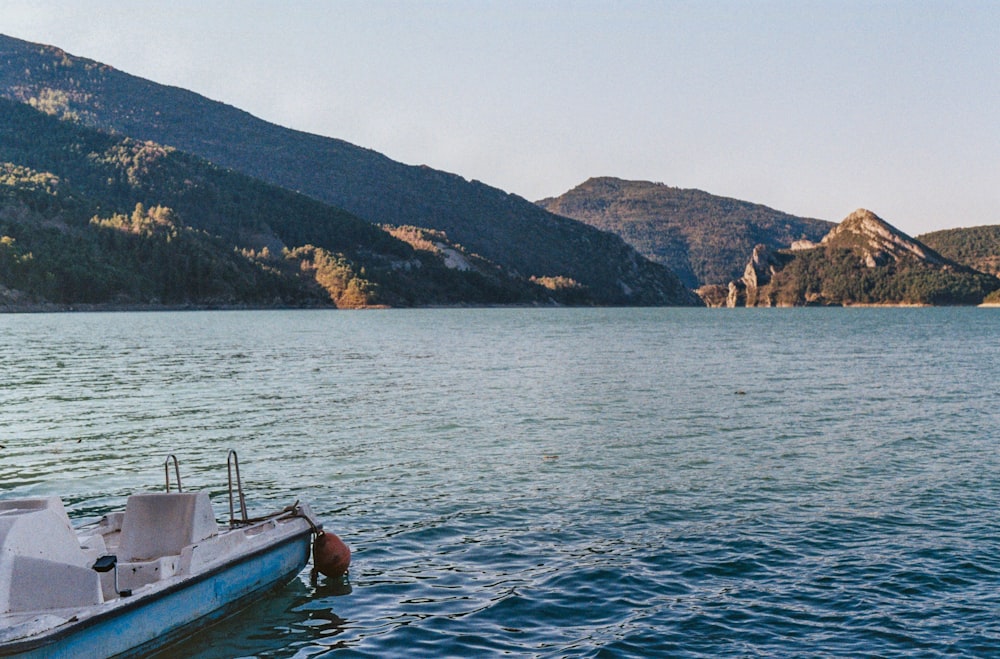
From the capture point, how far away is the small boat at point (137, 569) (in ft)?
35.7

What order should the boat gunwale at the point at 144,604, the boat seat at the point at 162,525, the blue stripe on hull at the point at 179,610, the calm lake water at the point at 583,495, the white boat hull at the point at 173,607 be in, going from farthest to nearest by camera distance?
the boat seat at the point at 162,525 → the calm lake water at the point at 583,495 → the blue stripe on hull at the point at 179,610 → the white boat hull at the point at 173,607 → the boat gunwale at the point at 144,604

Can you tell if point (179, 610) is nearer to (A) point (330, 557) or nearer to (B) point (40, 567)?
(B) point (40, 567)

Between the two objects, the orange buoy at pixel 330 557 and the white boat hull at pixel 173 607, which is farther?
the orange buoy at pixel 330 557

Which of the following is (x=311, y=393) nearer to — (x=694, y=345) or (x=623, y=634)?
(x=623, y=634)

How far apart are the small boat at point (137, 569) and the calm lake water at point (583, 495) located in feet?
2.03

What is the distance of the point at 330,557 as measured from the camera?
15922mm

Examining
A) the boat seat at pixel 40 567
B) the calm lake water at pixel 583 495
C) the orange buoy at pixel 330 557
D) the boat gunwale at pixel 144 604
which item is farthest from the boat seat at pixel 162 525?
the orange buoy at pixel 330 557

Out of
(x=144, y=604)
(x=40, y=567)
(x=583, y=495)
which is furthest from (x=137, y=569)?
(x=583, y=495)

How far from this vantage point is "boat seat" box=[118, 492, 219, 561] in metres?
14.0

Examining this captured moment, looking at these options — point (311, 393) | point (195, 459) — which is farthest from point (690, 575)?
point (311, 393)

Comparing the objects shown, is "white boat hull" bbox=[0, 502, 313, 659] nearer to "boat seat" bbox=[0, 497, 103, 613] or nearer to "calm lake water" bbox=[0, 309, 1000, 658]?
"boat seat" bbox=[0, 497, 103, 613]

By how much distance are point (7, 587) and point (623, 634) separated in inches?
329

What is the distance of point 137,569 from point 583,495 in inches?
466

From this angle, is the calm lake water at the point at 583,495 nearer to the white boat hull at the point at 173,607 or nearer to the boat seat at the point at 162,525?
the white boat hull at the point at 173,607
